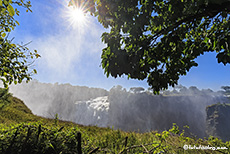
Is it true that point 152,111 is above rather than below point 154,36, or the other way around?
above

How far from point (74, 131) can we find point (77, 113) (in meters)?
89.5

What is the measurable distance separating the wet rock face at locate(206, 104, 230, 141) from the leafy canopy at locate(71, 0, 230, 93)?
83614 millimetres

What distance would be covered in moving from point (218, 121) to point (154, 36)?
89.3m

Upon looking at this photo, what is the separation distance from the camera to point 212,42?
3.17m

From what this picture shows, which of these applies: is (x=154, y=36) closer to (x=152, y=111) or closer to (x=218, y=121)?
(x=152, y=111)

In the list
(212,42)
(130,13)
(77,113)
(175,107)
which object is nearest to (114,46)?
(130,13)

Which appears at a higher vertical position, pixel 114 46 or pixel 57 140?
pixel 114 46

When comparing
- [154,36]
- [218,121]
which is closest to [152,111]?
[218,121]

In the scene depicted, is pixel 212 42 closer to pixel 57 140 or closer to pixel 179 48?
pixel 179 48

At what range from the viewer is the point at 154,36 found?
400 centimetres

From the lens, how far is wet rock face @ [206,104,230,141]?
216 feet

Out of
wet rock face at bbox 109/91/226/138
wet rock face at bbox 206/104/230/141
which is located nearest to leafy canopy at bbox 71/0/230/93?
wet rock face at bbox 109/91/226/138

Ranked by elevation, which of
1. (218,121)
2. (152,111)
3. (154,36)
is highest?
(152,111)

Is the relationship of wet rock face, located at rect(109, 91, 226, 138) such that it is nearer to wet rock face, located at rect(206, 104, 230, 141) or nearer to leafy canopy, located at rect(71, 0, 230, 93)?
wet rock face, located at rect(206, 104, 230, 141)
